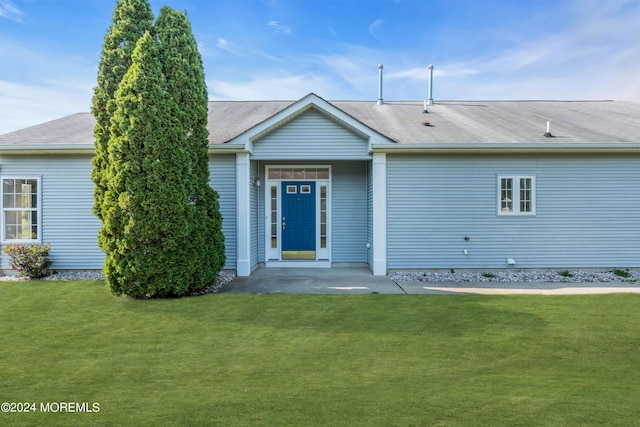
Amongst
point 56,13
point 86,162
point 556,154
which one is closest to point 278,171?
point 86,162

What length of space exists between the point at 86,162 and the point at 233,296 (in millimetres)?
5816

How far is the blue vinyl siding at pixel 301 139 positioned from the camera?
9.16m

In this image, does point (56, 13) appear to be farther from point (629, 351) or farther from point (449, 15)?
point (629, 351)

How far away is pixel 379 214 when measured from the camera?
9.16 meters

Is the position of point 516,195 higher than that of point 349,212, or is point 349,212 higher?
point 516,195

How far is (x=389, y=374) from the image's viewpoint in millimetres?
3750

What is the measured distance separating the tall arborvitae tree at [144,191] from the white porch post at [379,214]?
15.1ft

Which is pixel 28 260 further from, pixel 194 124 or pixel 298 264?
pixel 298 264

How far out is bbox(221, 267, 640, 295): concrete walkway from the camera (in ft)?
24.7

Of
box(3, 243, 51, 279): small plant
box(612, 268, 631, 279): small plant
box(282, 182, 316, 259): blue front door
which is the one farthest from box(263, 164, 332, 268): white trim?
box(612, 268, 631, 279): small plant

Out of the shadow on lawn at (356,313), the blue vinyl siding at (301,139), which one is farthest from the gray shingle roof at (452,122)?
the shadow on lawn at (356,313)

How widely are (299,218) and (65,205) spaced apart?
618cm

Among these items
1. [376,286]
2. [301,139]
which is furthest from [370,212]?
[301,139]

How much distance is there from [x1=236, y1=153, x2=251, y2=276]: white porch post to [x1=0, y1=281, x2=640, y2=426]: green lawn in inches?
87.4
